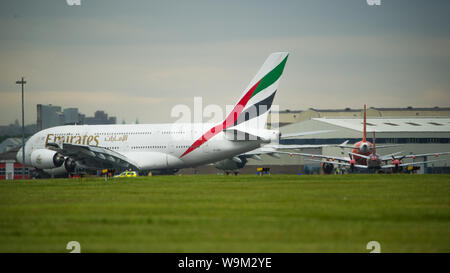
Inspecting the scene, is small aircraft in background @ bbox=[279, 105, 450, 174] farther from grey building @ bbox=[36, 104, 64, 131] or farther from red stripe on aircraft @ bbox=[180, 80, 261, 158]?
grey building @ bbox=[36, 104, 64, 131]

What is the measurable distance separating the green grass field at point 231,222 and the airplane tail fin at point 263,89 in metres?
24.5

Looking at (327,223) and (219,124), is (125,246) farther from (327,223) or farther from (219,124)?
(219,124)

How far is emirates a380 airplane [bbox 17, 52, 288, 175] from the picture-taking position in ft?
184

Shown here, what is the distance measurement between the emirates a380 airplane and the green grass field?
24.9 meters

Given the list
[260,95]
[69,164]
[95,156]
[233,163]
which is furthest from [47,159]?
[260,95]

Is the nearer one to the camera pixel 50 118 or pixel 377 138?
pixel 377 138

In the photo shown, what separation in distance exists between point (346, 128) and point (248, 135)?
162 ft

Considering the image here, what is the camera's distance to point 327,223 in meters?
19.9

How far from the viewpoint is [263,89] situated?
55688 millimetres

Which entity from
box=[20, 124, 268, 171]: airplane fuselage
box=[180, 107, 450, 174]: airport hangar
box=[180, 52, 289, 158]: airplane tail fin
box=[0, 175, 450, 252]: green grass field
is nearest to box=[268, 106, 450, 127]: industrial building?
box=[180, 107, 450, 174]: airport hangar

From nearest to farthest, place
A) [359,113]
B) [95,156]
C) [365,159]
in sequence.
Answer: [95,156]
[365,159]
[359,113]

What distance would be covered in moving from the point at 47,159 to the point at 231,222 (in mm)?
53837

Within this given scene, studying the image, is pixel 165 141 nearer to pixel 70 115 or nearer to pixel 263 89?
pixel 263 89
